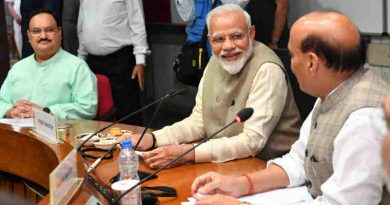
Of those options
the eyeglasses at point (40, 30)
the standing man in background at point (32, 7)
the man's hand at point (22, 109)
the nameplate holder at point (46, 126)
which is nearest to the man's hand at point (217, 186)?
the nameplate holder at point (46, 126)

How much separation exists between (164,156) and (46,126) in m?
0.56

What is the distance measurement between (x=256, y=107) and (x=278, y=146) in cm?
19

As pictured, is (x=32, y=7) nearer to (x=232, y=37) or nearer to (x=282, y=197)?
(x=232, y=37)

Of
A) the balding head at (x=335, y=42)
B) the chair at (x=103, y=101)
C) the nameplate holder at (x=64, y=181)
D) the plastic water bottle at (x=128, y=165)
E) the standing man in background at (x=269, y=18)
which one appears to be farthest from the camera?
the standing man in background at (x=269, y=18)

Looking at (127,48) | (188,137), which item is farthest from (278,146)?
(127,48)

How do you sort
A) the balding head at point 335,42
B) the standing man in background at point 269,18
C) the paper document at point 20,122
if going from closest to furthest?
1. the balding head at point 335,42
2. the paper document at point 20,122
3. the standing man in background at point 269,18

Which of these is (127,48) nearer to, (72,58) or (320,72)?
(72,58)

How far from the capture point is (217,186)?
1.76 meters

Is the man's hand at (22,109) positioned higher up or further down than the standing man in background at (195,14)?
further down

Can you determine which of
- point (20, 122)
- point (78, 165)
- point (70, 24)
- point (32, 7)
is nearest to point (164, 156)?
point (78, 165)

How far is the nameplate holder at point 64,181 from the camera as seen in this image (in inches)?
53.6

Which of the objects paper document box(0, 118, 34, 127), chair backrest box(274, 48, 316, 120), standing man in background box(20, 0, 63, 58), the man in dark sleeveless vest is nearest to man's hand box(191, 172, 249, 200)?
the man in dark sleeveless vest

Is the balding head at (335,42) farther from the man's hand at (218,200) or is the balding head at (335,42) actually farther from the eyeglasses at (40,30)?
the eyeglasses at (40,30)

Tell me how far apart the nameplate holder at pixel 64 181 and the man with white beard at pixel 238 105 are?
1.85ft
